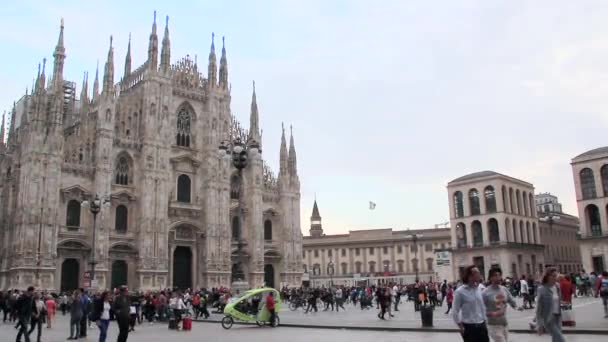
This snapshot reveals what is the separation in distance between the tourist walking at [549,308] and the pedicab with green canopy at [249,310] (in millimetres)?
13198

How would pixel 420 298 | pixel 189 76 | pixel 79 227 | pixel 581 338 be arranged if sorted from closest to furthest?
pixel 581 338 < pixel 420 298 < pixel 79 227 < pixel 189 76

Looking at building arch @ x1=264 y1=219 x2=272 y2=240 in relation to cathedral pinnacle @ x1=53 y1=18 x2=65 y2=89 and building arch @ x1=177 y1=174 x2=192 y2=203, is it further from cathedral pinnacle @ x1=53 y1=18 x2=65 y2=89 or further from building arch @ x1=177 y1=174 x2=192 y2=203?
cathedral pinnacle @ x1=53 y1=18 x2=65 y2=89

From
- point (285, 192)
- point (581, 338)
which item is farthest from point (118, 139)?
point (581, 338)

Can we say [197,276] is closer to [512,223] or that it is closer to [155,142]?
[155,142]

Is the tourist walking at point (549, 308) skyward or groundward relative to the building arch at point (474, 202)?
groundward

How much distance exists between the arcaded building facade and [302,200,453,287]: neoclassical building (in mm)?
23299

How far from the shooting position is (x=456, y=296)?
7441 mm

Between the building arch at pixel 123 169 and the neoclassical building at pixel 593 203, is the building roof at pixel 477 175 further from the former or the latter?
the building arch at pixel 123 169

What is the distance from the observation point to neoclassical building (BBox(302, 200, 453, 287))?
3423 inches

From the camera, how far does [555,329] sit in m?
8.04

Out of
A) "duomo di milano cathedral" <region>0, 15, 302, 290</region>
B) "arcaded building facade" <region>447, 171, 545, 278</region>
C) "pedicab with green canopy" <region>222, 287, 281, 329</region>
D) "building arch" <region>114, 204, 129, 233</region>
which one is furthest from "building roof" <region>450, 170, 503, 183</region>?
"pedicab with green canopy" <region>222, 287, 281, 329</region>

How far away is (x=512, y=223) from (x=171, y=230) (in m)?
36.0

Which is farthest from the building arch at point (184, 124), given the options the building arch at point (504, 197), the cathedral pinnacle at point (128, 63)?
the building arch at point (504, 197)

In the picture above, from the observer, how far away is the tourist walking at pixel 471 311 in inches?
282
